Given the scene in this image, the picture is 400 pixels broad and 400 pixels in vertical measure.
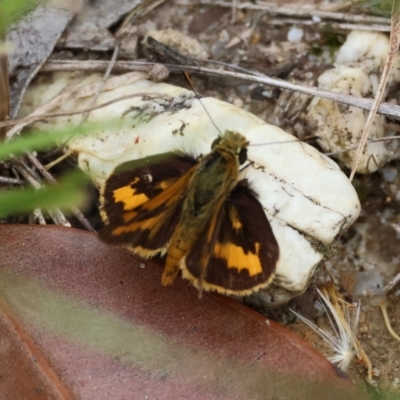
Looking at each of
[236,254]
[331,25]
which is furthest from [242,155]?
[331,25]

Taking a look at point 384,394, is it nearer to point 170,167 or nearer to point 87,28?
point 170,167

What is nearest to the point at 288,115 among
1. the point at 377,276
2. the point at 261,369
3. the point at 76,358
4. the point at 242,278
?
the point at 377,276

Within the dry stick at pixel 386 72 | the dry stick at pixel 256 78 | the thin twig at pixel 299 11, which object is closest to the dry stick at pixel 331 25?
the thin twig at pixel 299 11

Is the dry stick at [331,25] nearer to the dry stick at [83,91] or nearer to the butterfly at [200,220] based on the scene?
the dry stick at [83,91]

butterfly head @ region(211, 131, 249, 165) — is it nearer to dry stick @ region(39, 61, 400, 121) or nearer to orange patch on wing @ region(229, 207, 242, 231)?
orange patch on wing @ region(229, 207, 242, 231)

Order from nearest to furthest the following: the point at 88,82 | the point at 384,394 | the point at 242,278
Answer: the point at 242,278, the point at 384,394, the point at 88,82

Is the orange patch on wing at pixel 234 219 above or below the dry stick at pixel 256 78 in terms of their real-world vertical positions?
below

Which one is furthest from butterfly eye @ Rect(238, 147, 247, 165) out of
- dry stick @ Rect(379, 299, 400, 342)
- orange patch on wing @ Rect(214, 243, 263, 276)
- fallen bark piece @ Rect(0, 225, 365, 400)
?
dry stick @ Rect(379, 299, 400, 342)

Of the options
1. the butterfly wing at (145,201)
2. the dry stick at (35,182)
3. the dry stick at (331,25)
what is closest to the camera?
the butterfly wing at (145,201)
